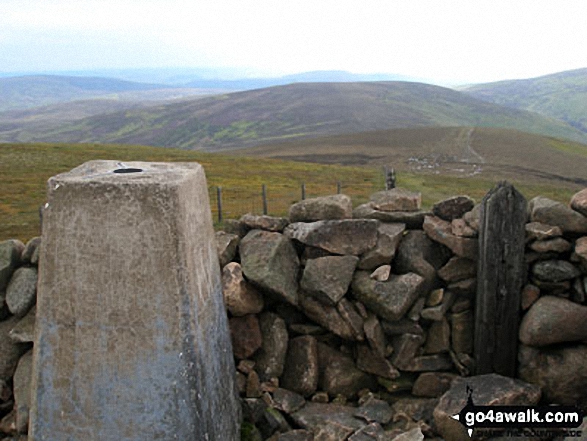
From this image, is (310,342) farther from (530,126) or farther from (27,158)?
(530,126)

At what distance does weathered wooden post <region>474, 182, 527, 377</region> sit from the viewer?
19.0ft

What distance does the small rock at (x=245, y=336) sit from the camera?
20.0ft

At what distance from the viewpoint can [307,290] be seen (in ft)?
19.8

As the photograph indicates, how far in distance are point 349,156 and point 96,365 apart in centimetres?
6609

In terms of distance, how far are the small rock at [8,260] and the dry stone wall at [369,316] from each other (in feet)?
0.05

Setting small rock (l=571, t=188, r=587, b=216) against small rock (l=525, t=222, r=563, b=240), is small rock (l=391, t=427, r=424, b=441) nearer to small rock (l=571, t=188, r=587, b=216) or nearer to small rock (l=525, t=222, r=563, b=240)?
small rock (l=525, t=222, r=563, b=240)

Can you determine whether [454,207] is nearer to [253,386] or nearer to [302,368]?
[302,368]

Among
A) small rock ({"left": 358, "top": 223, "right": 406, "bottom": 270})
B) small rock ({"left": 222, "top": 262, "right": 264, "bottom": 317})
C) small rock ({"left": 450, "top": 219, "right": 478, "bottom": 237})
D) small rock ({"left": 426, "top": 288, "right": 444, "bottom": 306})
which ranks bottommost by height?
small rock ({"left": 426, "top": 288, "right": 444, "bottom": 306})

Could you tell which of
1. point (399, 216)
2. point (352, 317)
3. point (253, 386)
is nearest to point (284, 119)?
point (399, 216)

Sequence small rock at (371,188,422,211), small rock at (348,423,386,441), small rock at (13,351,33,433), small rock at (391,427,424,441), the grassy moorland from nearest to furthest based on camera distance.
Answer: small rock at (391,427,424,441) → small rock at (348,423,386,441) → small rock at (13,351,33,433) → small rock at (371,188,422,211) → the grassy moorland

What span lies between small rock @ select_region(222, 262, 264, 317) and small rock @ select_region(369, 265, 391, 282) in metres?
1.48

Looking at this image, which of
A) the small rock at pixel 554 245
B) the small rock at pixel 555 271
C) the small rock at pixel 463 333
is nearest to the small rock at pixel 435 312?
the small rock at pixel 463 333

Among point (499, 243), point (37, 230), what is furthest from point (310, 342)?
point (37, 230)

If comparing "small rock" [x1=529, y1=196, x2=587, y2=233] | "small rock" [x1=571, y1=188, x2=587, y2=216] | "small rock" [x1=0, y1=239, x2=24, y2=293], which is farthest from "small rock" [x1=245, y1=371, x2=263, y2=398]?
"small rock" [x1=571, y1=188, x2=587, y2=216]
